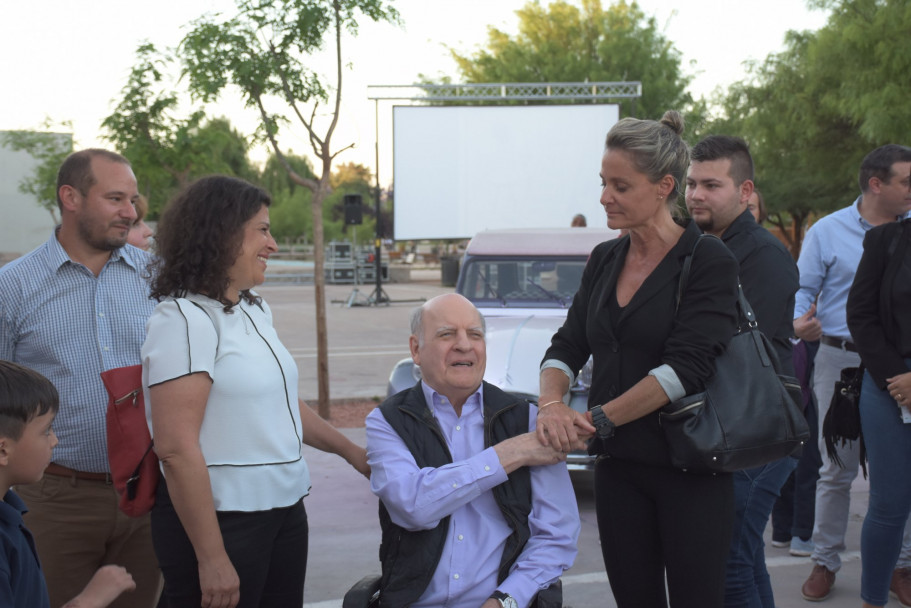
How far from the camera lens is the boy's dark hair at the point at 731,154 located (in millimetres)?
3582

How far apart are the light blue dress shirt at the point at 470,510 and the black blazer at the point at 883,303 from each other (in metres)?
1.75

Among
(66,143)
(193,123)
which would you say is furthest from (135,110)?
(66,143)

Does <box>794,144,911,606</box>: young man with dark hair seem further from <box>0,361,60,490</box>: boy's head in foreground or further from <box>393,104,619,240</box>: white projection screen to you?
<box>393,104,619,240</box>: white projection screen

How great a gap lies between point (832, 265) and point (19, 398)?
14.0 ft

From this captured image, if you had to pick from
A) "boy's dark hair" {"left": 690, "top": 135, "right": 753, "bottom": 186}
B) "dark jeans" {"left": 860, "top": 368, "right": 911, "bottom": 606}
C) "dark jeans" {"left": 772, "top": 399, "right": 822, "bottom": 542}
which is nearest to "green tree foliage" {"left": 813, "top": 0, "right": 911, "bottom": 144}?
"dark jeans" {"left": 772, "top": 399, "right": 822, "bottom": 542}

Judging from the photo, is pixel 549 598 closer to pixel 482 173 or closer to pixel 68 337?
pixel 68 337

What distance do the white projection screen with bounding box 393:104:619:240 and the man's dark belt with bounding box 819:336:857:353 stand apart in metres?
10.4

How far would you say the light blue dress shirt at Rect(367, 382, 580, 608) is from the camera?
8.96 ft

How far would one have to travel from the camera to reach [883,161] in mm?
4430

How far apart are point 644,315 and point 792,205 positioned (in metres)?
36.3

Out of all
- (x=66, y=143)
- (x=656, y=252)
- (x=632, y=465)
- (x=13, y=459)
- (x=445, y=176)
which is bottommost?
(x=632, y=465)

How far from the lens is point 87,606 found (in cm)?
225

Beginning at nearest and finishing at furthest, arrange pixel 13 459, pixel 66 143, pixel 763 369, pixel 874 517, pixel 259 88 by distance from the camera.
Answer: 1. pixel 13 459
2. pixel 763 369
3. pixel 874 517
4. pixel 259 88
5. pixel 66 143

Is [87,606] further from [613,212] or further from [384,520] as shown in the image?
[613,212]
